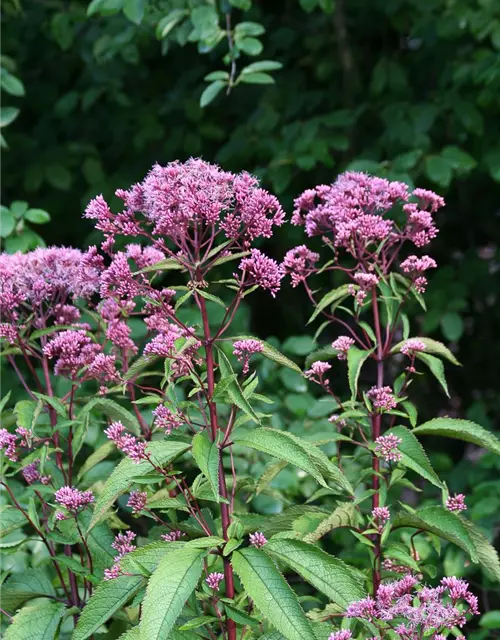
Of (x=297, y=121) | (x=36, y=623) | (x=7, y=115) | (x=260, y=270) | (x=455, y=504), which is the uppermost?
(x=297, y=121)

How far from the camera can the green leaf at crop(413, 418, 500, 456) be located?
6.12ft

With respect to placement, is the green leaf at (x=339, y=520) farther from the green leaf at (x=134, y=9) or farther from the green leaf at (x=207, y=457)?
the green leaf at (x=134, y=9)

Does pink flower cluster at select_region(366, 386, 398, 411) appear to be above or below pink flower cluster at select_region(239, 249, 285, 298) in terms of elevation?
below

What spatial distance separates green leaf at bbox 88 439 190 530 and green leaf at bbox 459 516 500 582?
653 millimetres

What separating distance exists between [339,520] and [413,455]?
0.19 meters

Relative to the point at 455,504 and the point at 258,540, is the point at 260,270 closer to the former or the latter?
the point at 258,540

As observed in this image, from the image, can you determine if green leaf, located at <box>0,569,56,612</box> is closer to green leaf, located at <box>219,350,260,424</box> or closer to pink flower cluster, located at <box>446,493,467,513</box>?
green leaf, located at <box>219,350,260,424</box>

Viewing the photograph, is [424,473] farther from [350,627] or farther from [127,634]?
Result: [127,634]

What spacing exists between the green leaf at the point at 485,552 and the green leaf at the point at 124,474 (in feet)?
2.14

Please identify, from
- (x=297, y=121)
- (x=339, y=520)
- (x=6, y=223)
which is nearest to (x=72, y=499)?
(x=339, y=520)

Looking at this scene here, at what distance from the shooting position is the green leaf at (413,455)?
5.90ft

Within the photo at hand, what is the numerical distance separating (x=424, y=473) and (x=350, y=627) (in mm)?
314

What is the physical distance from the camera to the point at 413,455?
184 centimetres

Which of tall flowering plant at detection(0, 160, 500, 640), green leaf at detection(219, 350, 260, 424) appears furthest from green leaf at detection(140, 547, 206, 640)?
green leaf at detection(219, 350, 260, 424)
